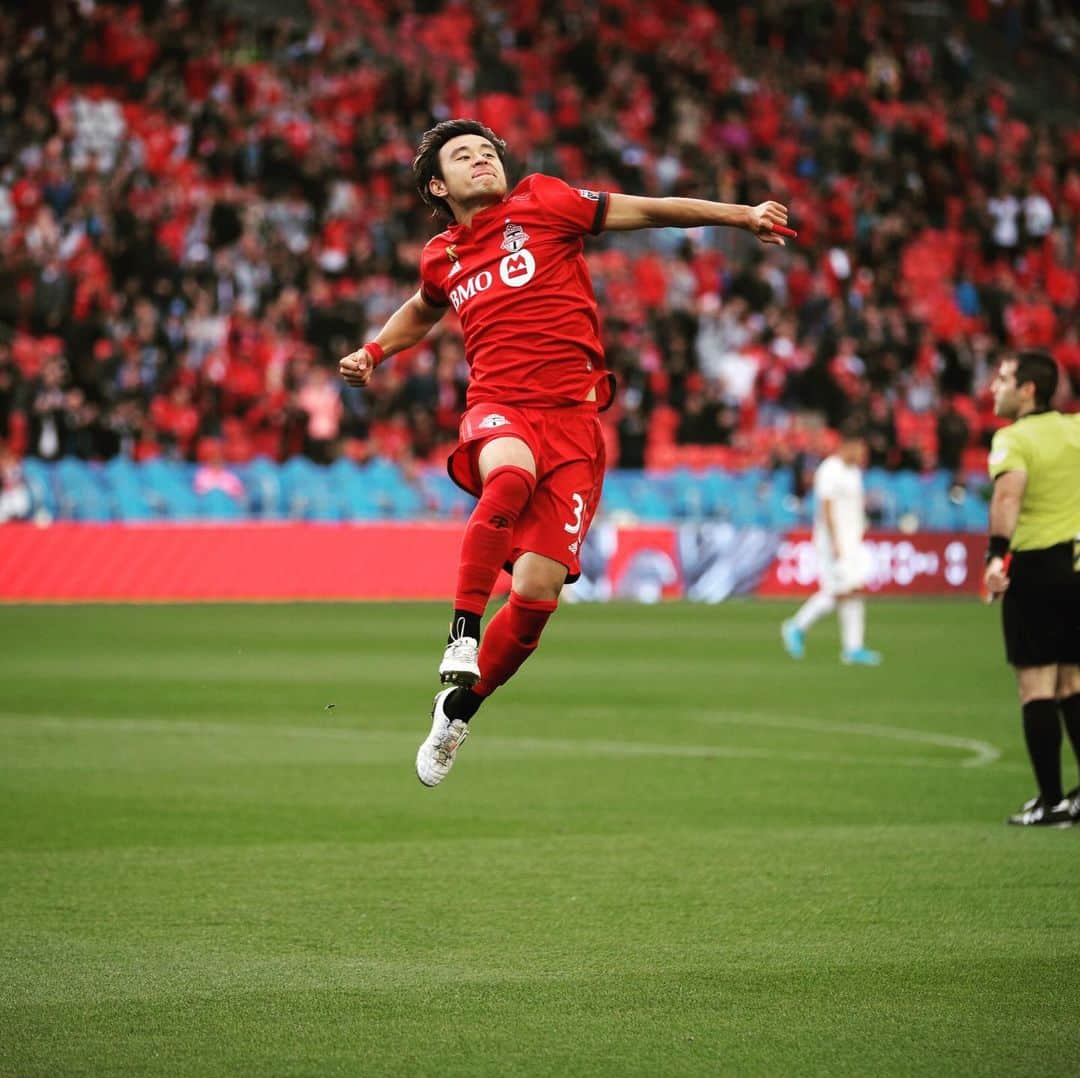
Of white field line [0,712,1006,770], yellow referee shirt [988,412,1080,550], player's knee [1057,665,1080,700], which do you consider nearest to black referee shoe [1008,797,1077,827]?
player's knee [1057,665,1080,700]

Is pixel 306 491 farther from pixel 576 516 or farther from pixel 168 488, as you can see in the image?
pixel 576 516

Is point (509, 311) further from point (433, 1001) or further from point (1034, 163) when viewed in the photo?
point (1034, 163)

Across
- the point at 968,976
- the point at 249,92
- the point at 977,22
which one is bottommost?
the point at 968,976

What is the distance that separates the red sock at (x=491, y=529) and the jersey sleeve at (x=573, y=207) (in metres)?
0.94

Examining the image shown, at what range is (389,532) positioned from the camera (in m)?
25.5

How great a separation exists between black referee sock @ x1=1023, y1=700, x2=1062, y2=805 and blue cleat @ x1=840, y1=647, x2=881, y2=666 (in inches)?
373

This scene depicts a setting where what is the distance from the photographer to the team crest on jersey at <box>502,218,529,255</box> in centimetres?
713

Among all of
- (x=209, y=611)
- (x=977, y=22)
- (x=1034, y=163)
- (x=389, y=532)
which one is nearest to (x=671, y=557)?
(x=389, y=532)

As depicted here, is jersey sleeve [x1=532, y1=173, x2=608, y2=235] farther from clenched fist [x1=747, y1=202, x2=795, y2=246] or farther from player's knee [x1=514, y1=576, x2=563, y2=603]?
player's knee [x1=514, y1=576, x2=563, y2=603]

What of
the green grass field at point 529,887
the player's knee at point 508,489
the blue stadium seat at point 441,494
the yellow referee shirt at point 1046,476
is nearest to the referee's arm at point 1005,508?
the yellow referee shirt at point 1046,476

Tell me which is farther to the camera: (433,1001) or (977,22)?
(977,22)

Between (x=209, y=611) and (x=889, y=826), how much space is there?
15.6 m

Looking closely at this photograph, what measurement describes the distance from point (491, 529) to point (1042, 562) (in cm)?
341

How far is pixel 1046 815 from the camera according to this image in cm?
911
